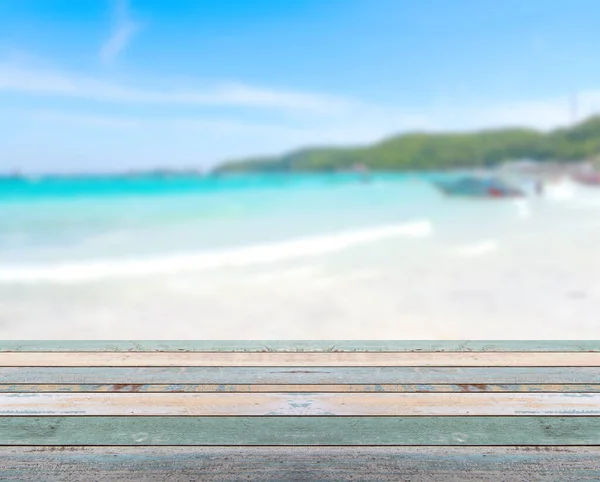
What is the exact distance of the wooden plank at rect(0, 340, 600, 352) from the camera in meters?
1.41

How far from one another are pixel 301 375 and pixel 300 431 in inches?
10.7

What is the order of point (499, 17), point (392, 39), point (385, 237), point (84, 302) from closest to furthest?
1. point (84, 302)
2. point (385, 237)
3. point (499, 17)
4. point (392, 39)

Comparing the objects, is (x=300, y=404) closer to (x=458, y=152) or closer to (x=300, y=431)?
(x=300, y=431)

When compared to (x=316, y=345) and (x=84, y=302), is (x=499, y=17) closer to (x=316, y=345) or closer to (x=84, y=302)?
(x=84, y=302)

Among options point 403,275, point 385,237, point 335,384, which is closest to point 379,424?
point 335,384

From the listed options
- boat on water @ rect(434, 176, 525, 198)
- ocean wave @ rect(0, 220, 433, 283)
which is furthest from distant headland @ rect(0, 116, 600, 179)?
ocean wave @ rect(0, 220, 433, 283)

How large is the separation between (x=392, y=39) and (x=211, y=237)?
6.42 meters

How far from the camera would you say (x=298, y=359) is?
53.4 inches

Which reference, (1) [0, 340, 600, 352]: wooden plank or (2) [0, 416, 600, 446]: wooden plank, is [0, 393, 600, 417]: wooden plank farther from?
(1) [0, 340, 600, 352]: wooden plank

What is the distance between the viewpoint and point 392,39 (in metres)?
11.2

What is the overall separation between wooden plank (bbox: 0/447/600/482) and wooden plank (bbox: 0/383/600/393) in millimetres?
240

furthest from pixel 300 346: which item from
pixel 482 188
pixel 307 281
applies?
pixel 482 188

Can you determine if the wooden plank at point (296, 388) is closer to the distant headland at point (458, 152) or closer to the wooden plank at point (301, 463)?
the wooden plank at point (301, 463)

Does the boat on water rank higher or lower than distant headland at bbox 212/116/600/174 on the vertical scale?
lower
